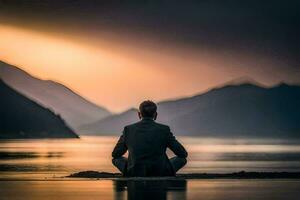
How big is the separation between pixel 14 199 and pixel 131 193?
139cm

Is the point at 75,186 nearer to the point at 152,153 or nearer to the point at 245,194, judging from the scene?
the point at 152,153

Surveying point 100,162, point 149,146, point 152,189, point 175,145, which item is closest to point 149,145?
point 149,146

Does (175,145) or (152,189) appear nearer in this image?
(152,189)

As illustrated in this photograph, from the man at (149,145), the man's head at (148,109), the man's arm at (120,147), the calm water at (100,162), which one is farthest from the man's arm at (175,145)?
the calm water at (100,162)

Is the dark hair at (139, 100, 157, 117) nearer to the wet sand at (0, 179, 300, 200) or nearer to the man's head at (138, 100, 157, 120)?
the man's head at (138, 100, 157, 120)

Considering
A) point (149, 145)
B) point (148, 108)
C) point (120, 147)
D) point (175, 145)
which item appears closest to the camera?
point (148, 108)

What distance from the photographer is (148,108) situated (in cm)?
1320

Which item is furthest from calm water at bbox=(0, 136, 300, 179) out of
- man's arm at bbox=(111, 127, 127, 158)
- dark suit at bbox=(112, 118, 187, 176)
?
dark suit at bbox=(112, 118, 187, 176)

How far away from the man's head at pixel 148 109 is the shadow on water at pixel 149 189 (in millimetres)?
860

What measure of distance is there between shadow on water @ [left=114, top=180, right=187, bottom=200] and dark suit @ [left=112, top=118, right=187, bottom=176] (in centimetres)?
20

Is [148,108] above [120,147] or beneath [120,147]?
above

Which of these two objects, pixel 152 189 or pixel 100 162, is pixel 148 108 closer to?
pixel 152 189

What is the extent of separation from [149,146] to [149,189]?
114cm

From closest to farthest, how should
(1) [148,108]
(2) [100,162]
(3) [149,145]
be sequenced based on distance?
1. (1) [148,108]
2. (3) [149,145]
3. (2) [100,162]
